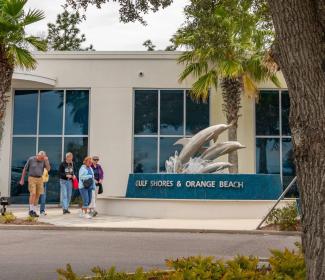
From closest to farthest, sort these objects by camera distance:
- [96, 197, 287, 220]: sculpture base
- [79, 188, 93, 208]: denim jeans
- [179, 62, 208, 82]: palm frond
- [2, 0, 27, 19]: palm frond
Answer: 1. [79, 188, 93, 208]: denim jeans
2. [2, 0, 27, 19]: palm frond
3. [96, 197, 287, 220]: sculpture base
4. [179, 62, 208, 82]: palm frond

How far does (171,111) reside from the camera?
23.1 metres

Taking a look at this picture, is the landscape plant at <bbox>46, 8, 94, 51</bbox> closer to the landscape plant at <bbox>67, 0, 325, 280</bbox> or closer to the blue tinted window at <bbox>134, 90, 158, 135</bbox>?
the blue tinted window at <bbox>134, 90, 158, 135</bbox>

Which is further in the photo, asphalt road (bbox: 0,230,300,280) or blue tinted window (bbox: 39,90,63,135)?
blue tinted window (bbox: 39,90,63,135)

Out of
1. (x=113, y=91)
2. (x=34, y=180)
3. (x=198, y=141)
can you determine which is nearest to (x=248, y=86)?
(x=198, y=141)

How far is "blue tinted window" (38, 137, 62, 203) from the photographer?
22.9 m

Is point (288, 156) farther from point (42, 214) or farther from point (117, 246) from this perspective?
point (117, 246)

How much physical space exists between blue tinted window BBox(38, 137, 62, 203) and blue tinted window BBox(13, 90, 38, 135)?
2.28 ft

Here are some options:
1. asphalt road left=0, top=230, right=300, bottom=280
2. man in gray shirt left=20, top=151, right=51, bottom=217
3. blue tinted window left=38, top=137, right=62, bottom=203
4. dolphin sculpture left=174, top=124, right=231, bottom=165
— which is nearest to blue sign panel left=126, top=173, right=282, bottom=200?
dolphin sculpture left=174, top=124, right=231, bottom=165

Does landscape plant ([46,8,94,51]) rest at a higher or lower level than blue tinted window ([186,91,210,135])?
higher

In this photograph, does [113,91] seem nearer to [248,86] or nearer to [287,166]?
[248,86]

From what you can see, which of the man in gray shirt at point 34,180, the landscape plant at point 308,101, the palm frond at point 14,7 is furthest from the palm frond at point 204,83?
the landscape plant at point 308,101

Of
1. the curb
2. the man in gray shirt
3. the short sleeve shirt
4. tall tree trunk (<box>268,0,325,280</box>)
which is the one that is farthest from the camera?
the short sleeve shirt

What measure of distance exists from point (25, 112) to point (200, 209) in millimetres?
10873

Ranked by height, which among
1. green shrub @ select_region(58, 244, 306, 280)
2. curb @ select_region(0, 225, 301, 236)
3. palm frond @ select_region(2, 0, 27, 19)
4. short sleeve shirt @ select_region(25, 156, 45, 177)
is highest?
palm frond @ select_region(2, 0, 27, 19)
